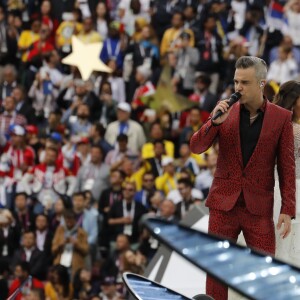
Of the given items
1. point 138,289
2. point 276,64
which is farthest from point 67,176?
point 138,289

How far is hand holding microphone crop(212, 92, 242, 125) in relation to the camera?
4.73 m

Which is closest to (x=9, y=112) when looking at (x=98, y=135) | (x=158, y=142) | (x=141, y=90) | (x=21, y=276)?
(x=141, y=90)

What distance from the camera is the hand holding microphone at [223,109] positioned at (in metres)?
Result: 4.73

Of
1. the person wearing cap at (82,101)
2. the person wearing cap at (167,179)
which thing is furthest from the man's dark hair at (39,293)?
the person wearing cap at (82,101)

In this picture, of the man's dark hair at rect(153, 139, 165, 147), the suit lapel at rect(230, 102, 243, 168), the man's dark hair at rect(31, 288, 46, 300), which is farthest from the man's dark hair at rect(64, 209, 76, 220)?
the suit lapel at rect(230, 102, 243, 168)

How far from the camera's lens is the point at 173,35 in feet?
54.4

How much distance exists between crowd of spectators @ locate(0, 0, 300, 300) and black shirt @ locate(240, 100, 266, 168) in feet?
18.0

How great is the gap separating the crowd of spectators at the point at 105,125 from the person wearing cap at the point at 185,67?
2cm

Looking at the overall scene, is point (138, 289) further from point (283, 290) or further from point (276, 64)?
point (276, 64)

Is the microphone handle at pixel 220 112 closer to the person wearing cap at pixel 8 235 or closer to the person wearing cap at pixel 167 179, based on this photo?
the person wearing cap at pixel 167 179

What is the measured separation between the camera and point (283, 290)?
194 cm

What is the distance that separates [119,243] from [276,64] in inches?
168

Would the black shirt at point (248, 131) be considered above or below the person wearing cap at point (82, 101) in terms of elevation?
above

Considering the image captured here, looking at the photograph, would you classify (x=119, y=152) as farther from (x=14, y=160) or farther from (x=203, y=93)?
(x=203, y=93)
